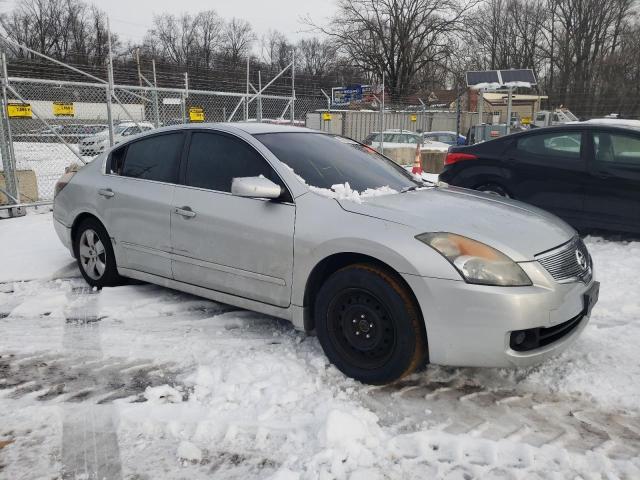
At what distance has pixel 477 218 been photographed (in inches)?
127

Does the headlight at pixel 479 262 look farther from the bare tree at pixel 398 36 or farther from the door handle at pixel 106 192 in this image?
the bare tree at pixel 398 36

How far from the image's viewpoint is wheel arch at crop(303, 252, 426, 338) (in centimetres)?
305

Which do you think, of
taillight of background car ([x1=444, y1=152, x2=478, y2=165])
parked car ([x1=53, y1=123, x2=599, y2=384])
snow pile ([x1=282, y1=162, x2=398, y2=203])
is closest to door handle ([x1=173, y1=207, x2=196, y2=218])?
parked car ([x1=53, y1=123, x2=599, y2=384])

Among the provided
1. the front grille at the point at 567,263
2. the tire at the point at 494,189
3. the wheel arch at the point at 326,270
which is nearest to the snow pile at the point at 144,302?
the wheel arch at the point at 326,270

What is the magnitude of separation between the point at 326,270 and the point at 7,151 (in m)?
6.95

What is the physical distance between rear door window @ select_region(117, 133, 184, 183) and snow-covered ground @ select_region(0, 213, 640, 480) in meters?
1.11

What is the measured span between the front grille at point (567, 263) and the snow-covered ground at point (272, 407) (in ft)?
1.89

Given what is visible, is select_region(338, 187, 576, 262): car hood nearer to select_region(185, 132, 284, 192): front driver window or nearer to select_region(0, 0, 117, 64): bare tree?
select_region(185, 132, 284, 192): front driver window

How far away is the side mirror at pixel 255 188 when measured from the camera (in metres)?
3.36

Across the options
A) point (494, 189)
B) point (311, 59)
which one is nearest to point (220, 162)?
point (494, 189)

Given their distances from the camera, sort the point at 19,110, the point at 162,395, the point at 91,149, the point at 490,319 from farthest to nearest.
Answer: the point at 91,149 < the point at 19,110 < the point at 162,395 < the point at 490,319

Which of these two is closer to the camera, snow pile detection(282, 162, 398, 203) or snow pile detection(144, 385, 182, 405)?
snow pile detection(144, 385, 182, 405)

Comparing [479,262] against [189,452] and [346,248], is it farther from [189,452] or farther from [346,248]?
[189,452]

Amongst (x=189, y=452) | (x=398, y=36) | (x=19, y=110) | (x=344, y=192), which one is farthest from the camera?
(x=398, y=36)
